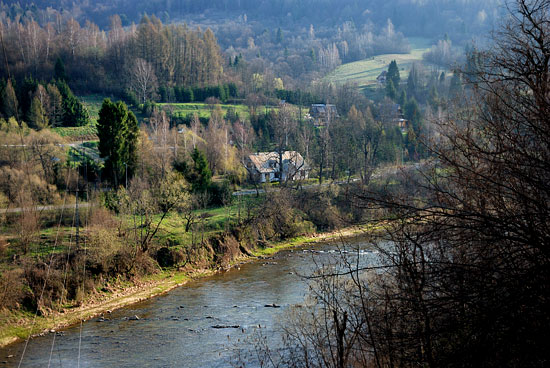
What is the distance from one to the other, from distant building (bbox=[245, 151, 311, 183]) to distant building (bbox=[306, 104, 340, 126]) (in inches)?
509

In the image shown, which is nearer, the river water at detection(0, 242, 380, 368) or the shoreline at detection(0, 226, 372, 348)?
the river water at detection(0, 242, 380, 368)

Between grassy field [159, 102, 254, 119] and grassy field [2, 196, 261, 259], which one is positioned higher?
grassy field [159, 102, 254, 119]

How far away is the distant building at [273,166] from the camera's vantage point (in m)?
47.8

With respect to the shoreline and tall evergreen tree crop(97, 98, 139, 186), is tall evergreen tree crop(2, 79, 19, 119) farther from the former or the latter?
the shoreline

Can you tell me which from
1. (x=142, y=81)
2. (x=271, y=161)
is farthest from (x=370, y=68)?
(x=271, y=161)

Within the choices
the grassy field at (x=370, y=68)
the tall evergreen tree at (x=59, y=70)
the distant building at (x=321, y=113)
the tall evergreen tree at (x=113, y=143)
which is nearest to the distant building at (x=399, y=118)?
the distant building at (x=321, y=113)

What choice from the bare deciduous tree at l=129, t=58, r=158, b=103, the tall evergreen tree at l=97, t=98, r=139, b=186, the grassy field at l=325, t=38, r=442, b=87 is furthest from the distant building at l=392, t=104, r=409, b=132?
the tall evergreen tree at l=97, t=98, r=139, b=186

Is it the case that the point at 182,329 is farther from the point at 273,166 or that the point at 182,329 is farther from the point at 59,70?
the point at 59,70

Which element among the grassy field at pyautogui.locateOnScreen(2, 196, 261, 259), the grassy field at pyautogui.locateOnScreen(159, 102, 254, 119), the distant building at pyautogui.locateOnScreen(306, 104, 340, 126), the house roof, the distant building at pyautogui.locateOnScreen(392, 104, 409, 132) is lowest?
the grassy field at pyautogui.locateOnScreen(2, 196, 261, 259)

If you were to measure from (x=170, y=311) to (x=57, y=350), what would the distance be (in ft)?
18.1

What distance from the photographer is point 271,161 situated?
48656mm

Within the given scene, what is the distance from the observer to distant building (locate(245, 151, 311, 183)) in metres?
47.8

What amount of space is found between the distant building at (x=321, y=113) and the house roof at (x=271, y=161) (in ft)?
41.3

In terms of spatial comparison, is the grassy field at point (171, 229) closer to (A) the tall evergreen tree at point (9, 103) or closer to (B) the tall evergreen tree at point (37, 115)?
(B) the tall evergreen tree at point (37, 115)
